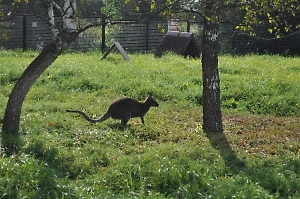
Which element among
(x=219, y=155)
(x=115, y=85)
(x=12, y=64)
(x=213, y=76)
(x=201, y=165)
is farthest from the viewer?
(x=12, y=64)

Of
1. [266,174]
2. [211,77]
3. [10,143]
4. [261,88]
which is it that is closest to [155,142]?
[211,77]

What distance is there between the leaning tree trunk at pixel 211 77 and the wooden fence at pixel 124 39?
12677mm

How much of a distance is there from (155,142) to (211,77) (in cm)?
165

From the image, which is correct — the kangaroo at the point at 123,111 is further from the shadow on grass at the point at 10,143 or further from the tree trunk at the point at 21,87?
the shadow on grass at the point at 10,143

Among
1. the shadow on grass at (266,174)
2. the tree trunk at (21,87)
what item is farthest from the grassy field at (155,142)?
the tree trunk at (21,87)

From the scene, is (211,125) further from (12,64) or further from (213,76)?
(12,64)

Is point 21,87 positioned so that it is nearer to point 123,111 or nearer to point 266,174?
point 123,111

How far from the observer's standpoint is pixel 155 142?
8.80 m

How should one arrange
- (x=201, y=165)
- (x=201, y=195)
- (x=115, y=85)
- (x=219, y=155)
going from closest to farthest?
(x=201, y=195) < (x=201, y=165) < (x=219, y=155) < (x=115, y=85)

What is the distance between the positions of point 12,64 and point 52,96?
13.1 feet

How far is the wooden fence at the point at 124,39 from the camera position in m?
22.8

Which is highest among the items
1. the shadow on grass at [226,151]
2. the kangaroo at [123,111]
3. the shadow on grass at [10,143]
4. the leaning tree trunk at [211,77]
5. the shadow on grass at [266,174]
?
the leaning tree trunk at [211,77]

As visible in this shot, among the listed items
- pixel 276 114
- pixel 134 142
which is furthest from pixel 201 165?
pixel 276 114

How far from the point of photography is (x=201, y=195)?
6.93 metres
